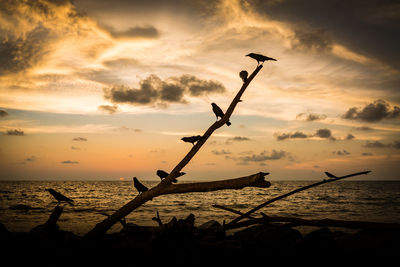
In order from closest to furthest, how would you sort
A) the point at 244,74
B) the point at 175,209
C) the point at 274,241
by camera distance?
the point at 244,74
the point at 274,241
the point at 175,209

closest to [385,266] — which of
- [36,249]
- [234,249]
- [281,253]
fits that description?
[281,253]

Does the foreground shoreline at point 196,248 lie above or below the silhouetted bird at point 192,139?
below

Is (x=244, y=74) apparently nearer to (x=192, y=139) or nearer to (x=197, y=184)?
(x=192, y=139)

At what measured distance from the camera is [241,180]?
11.7ft

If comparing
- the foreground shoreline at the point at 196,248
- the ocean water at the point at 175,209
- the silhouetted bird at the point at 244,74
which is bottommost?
the ocean water at the point at 175,209

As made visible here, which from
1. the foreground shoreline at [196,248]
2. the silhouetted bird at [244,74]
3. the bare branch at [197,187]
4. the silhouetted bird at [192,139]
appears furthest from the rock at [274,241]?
the silhouetted bird at [244,74]

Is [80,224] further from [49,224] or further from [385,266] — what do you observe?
[385,266]

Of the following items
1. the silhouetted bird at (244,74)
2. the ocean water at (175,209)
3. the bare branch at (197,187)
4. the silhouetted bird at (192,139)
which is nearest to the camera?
the bare branch at (197,187)

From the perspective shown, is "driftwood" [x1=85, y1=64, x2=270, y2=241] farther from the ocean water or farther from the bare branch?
the ocean water

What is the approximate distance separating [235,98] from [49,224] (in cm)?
404

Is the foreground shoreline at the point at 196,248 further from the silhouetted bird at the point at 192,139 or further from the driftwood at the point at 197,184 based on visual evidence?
the silhouetted bird at the point at 192,139

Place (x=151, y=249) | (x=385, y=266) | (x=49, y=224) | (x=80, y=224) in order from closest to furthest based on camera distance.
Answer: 1. (x=385, y=266)
2. (x=151, y=249)
3. (x=49, y=224)
4. (x=80, y=224)

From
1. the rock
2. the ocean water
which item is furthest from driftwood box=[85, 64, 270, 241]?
the ocean water

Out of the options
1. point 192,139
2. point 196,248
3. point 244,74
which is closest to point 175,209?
point 196,248
